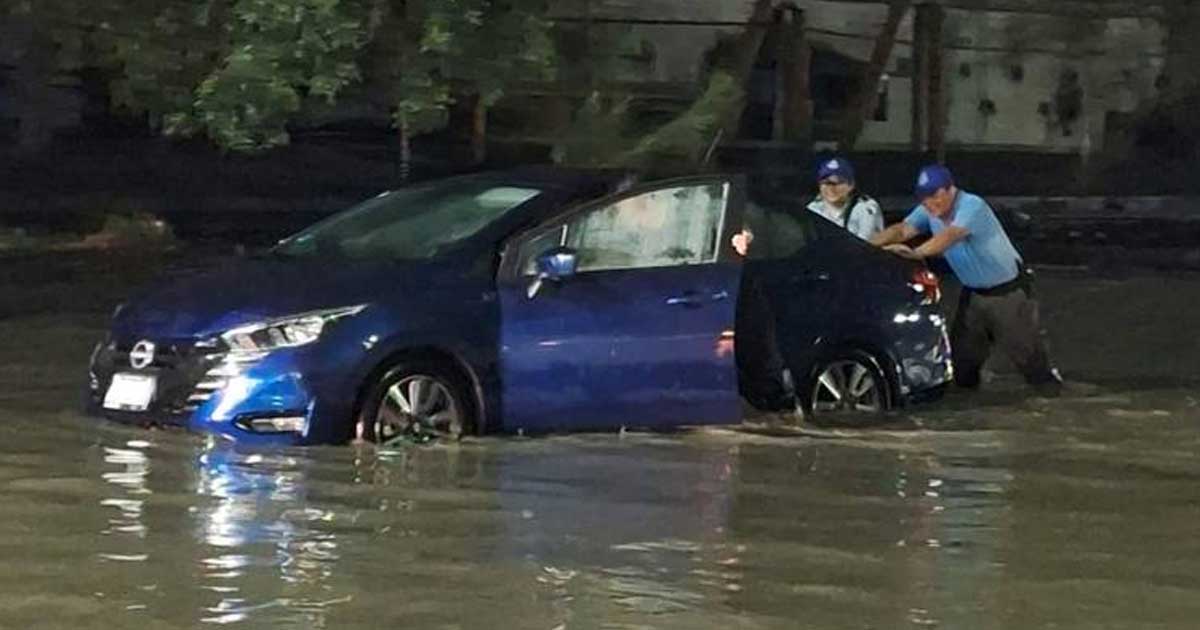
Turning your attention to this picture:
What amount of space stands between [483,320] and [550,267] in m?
0.42

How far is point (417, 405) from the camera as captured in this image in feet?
34.7

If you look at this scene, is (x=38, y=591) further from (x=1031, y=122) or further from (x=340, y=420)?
(x=1031, y=122)

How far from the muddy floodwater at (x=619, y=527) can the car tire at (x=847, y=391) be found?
19 centimetres

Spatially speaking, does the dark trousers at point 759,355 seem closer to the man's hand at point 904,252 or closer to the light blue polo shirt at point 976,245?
the man's hand at point 904,252

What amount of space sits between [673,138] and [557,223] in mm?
4111

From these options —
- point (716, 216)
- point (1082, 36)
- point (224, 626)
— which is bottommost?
point (224, 626)

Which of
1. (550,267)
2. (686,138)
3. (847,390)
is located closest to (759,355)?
(847,390)

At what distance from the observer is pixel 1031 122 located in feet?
134

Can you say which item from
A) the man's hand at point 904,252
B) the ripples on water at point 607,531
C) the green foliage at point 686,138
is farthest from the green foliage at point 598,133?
the ripples on water at point 607,531

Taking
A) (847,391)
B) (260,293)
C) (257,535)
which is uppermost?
(260,293)

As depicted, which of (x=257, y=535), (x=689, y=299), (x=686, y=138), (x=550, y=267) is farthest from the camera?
(x=686, y=138)

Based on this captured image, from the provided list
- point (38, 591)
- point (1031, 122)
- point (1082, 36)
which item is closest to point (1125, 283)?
point (1082, 36)

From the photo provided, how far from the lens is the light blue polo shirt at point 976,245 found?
13.2 meters

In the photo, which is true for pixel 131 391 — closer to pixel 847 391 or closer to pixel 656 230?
pixel 656 230
